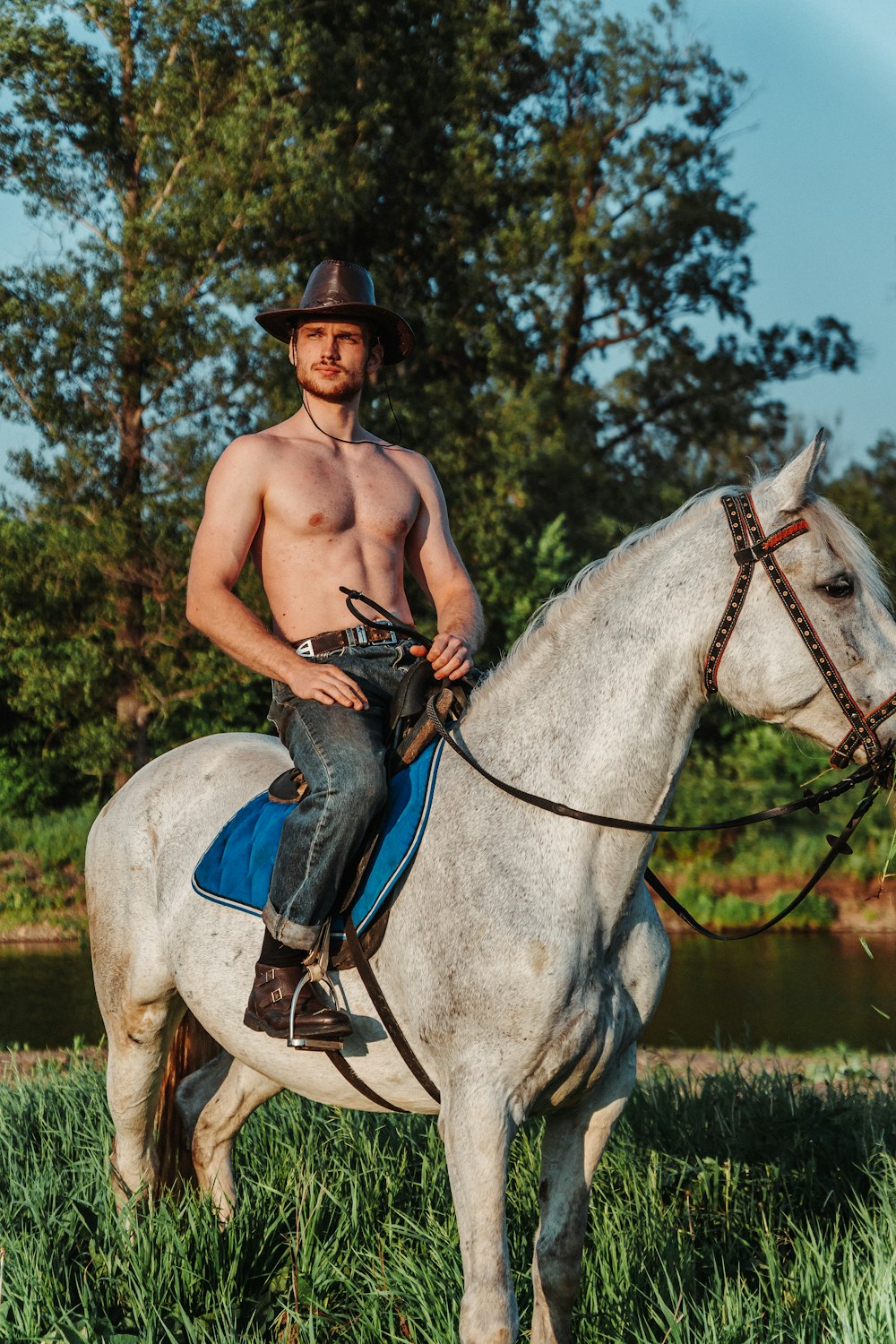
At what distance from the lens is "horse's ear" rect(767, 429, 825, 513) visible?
289 centimetres

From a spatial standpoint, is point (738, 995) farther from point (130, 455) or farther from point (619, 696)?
point (619, 696)

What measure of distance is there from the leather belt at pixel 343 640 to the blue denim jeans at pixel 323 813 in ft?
0.73

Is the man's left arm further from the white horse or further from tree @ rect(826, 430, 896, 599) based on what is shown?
tree @ rect(826, 430, 896, 599)

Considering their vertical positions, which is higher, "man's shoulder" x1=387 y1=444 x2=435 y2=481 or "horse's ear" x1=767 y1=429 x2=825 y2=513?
"man's shoulder" x1=387 y1=444 x2=435 y2=481

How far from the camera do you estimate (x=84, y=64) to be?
41.9 ft

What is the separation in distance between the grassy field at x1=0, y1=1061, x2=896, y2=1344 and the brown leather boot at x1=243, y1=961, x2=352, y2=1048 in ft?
2.56

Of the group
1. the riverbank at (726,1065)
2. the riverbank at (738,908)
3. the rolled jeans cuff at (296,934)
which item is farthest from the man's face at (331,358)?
the riverbank at (738,908)

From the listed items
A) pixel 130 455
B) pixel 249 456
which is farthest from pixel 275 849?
pixel 130 455

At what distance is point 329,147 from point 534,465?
8.18 meters

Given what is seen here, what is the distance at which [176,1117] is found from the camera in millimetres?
4637

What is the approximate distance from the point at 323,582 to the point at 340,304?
84 cm

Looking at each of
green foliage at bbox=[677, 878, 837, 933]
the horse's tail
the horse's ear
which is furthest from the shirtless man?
green foliage at bbox=[677, 878, 837, 933]

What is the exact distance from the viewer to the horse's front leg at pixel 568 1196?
3.32m

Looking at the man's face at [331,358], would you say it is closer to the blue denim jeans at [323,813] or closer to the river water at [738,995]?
the blue denim jeans at [323,813]
